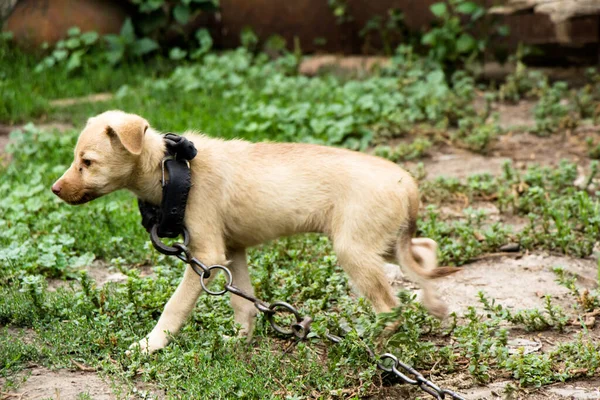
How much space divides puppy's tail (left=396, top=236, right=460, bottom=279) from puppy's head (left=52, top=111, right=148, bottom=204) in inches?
62.7

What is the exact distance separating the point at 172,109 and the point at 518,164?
3874mm

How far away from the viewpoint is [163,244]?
4684 millimetres

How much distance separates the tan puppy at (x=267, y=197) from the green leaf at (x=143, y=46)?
20.8 ft

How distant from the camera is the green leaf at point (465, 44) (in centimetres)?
1030

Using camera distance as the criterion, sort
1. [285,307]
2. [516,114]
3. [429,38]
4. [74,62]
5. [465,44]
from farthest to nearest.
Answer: [74,62] < [429,38] < [465,44] < [516,114] < [285,307]

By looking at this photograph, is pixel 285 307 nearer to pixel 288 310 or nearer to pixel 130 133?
pixel 288 310

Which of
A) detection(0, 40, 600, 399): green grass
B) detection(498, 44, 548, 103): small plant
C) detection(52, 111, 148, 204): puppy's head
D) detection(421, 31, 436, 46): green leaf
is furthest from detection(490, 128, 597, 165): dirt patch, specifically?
detection(52, 111, 148, 204): puppy's head

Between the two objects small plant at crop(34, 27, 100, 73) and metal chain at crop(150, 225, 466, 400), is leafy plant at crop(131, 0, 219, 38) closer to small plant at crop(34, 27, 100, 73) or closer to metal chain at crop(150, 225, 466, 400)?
small plant at crop(34, 27, 100, 73)

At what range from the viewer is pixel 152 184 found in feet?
16.2

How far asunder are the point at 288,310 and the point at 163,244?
0.78 meters

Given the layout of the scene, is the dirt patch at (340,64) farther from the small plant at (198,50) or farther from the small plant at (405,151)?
the small plant at (405,151)

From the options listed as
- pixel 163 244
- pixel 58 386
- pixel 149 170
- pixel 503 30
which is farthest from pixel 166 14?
pixel 58 386

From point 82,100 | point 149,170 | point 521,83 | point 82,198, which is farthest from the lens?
point 521,83

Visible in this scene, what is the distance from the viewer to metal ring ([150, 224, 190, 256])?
461 centimetres
